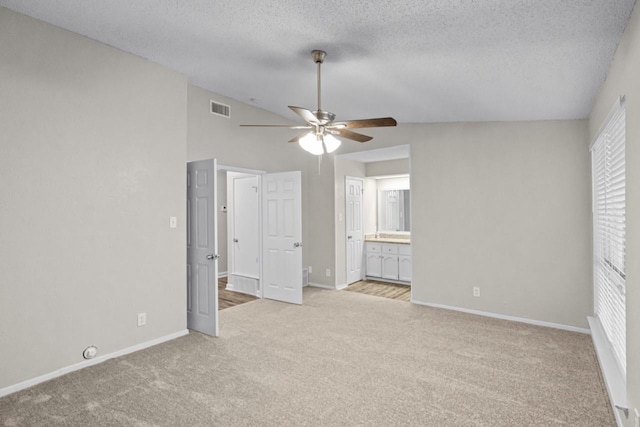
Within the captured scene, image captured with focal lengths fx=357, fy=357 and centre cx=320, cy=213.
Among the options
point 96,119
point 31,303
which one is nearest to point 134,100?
point 96,119

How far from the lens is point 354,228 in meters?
6.65

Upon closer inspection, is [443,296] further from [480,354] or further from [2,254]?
[2,254]

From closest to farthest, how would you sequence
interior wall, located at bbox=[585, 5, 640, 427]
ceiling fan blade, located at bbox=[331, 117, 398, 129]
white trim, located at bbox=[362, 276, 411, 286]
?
1. interior wall, located at bbox=[585, 5, 640, 427]
2. ceiling fan blade, located at bbox=[331, 117, 398, 129]
3. white trim, located at bbox=[362, 276, 411, 286]

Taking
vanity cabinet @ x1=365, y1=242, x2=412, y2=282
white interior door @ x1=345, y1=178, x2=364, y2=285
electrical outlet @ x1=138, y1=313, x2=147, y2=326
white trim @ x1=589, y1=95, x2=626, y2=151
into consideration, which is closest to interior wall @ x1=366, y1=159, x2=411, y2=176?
white interior door @ x1=345, y1=178, x2=364, y2=285

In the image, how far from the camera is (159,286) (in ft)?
12.0

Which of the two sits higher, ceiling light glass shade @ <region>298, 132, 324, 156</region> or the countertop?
ceiling light glass shade @ <region>298, 132, 324, 156</region>

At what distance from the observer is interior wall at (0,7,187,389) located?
2.66 metres

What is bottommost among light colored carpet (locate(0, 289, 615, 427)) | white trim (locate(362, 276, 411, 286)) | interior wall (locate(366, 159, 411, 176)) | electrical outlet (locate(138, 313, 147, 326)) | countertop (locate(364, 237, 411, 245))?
light colored carpet (locate(0, 289, 615, 427))

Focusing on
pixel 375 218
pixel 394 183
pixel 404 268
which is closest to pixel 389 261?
pixel 404 268

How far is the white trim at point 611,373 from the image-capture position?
2219mm

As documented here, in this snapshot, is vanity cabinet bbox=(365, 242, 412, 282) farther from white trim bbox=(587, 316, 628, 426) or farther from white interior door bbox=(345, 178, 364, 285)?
white trim bbox=(587, 316, 628, 426)

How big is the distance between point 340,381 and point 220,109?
3.55 meters

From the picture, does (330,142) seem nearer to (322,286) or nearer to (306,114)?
(306,114)

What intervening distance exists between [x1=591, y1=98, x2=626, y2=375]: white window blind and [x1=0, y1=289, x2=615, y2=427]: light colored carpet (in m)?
0.46
